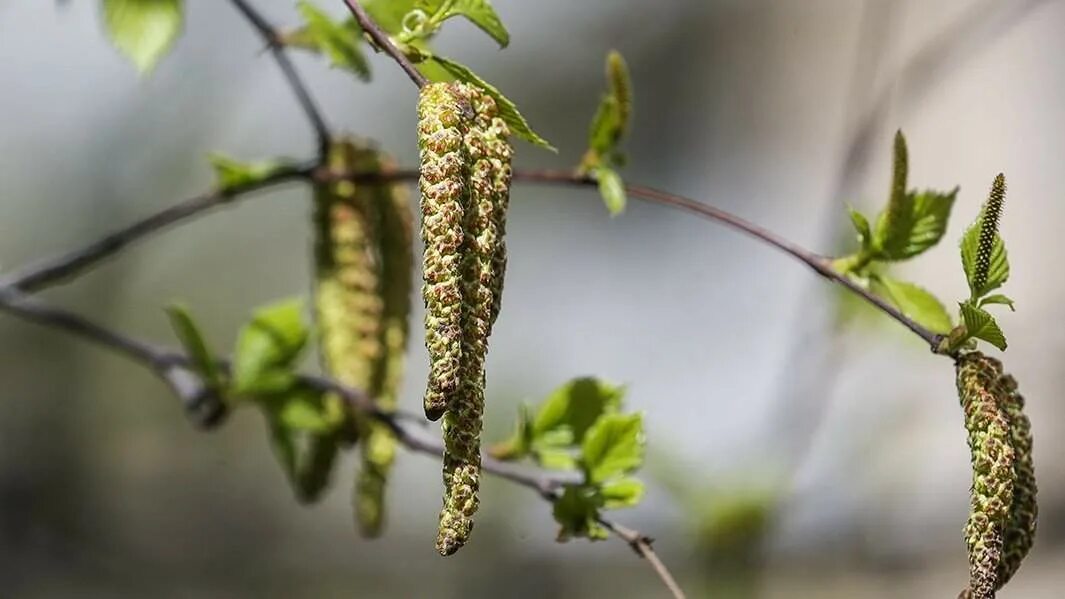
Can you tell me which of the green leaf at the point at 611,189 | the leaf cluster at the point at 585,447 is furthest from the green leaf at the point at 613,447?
the green leaf at the point at 611,189

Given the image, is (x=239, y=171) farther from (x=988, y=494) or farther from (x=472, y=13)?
(x=988, y=494)

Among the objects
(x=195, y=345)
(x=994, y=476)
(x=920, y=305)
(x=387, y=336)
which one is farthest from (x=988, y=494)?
(x=195, y=345)

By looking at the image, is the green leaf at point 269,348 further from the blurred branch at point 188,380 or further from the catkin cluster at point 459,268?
the catkin cluster at point 459,268

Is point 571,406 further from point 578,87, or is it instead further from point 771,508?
point 578,87

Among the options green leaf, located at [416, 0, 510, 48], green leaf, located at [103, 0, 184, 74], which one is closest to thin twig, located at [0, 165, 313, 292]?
green leaf, located at [103, 0, 184, 74]

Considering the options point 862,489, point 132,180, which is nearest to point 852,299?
point 862,489
